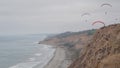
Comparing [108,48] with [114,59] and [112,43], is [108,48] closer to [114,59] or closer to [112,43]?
[112,43]

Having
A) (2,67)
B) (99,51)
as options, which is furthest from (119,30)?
(2,67)

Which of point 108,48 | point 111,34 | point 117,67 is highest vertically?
point 111,34

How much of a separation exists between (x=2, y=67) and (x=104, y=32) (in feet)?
146

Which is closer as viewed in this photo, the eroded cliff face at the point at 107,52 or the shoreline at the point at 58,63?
the eroded cliff face at the point at 107,52

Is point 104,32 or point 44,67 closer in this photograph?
point 104,32

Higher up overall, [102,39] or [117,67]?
[102,39]

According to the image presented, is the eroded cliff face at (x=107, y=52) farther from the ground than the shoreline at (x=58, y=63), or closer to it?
closer to it

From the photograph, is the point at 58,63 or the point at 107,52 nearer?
the point at 107,52

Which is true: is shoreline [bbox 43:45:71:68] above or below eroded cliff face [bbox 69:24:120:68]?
above

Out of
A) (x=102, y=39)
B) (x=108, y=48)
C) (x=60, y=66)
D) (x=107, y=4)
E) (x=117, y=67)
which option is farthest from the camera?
(x=60, y=66)

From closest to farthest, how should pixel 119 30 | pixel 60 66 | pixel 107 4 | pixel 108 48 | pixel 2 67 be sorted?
pixel 107 4 < pixel 108 48 < pixel 119 30 < pixel 60 66 < pixel 2 67

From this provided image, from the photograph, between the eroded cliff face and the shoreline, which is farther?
the shoreline

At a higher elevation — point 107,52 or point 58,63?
point 58,63

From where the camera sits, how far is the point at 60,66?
72.0m
